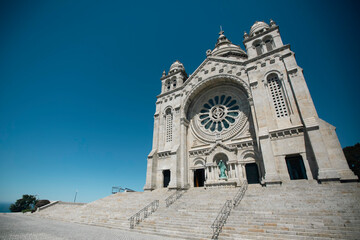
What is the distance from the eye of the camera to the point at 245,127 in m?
18.2

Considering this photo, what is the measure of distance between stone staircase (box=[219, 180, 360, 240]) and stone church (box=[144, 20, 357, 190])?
237 cm

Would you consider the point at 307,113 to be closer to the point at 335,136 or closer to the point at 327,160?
the point at 335,136

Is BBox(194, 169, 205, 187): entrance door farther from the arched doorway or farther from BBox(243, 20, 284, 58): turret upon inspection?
BBox(243, 20, 284, 58): turret

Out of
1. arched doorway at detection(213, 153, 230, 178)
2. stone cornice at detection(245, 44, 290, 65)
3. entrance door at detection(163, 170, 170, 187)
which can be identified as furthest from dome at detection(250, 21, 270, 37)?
entrance door at detection(163, 170, 170, 187)

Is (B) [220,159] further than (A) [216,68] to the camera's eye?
No

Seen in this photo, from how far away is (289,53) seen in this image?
53.9ft

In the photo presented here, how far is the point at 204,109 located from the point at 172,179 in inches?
400

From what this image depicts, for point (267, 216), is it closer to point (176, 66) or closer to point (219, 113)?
point (219, 113)

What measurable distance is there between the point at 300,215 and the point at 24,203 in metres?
43.5

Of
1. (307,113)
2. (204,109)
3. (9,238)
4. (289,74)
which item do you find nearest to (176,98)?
(204,109)

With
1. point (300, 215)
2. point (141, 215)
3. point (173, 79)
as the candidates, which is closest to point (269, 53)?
point (173, 79)

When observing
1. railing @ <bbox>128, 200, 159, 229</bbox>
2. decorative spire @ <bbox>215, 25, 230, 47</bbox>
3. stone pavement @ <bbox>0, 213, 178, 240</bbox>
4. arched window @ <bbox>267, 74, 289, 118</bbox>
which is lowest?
stone pavement @ <bbox>0, 213, 178, 240</bbox>

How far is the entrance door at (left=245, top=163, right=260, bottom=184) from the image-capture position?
1562 cm

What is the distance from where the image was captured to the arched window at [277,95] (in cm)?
1548
